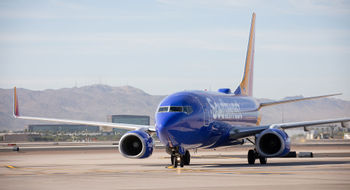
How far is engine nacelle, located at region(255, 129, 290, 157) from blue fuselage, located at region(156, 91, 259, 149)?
2477mm

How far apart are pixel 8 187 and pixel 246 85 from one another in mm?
28962

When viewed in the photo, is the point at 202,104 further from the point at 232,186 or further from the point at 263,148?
the point at 232,186

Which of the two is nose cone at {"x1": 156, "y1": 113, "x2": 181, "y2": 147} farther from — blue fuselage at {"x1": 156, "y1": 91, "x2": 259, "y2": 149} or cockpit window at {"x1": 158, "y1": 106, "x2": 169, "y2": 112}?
cockpit window at {"x1": 158, "y1": 106, "x2": 169, "y2": 112}

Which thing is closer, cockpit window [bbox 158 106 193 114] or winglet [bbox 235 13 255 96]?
cockpit window [bbox 158 106 193 114]

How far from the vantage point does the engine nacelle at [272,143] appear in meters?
34.9

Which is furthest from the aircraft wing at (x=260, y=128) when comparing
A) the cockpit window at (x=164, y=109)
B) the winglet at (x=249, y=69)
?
the winglet at (x=249, y=69)

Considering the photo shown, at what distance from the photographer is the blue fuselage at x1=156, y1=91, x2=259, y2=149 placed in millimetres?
32344

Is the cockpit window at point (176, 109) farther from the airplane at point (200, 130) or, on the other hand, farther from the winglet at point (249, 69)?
the winglet at point (249, 69)

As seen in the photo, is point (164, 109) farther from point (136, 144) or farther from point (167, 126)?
point (136, 144)

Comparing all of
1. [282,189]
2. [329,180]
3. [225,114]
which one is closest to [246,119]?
[225,114]

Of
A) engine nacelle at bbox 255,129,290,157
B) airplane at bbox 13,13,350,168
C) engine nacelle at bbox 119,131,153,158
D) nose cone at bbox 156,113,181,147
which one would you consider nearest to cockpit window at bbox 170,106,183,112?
airplane at bbox 13,13,350,168

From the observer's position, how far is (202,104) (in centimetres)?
3503

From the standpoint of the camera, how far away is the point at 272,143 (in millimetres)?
36844

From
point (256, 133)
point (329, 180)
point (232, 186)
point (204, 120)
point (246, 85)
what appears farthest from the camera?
point (246, 85)
